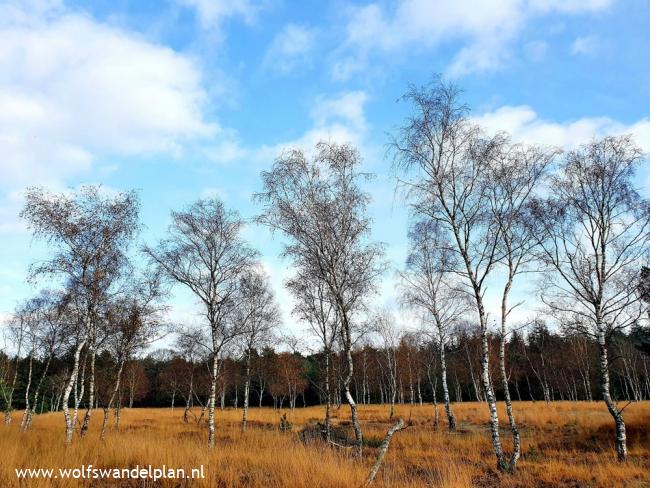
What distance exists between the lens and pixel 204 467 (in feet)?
26.7

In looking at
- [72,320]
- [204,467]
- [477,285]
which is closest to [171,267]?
[72,320]

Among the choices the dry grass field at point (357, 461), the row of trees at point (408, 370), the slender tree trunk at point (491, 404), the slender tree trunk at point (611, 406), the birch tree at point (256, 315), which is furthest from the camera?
the row of trees at point (408, 370)

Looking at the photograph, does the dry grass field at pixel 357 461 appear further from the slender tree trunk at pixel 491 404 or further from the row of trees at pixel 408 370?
the row of trees at pixel 408 370

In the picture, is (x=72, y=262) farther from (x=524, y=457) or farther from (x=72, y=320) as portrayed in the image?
(x=524, y=457)

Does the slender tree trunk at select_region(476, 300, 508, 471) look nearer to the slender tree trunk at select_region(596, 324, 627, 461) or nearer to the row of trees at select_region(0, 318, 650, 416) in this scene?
the slender tree trunk at select_region(596, 324, 627, 461)

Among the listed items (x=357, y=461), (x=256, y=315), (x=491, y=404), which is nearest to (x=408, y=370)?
(x=256, y=315)

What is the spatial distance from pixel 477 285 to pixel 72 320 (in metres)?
17.2

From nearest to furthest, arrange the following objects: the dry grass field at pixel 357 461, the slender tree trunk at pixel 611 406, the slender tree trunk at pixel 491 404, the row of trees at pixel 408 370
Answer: the dry grass field at pixel 357 461 < the slender tree trunk at pixel 491 404 < the slender tree trunk at pixel 611 406 < the row of trees at pixel 408 370

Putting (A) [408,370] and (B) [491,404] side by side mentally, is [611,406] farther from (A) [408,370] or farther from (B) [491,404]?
(A) [408,370]

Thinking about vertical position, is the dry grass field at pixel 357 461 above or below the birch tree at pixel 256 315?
below

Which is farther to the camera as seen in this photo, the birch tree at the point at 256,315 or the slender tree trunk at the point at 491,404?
the birch tree at the point at 256,315

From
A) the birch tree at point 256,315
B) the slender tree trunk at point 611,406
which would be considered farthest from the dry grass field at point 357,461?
the birch tree at point 256,315

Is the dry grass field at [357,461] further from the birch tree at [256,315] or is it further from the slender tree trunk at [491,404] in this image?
the birch tree at [256,315]

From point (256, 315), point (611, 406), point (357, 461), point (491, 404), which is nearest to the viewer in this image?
point (357, 461)
